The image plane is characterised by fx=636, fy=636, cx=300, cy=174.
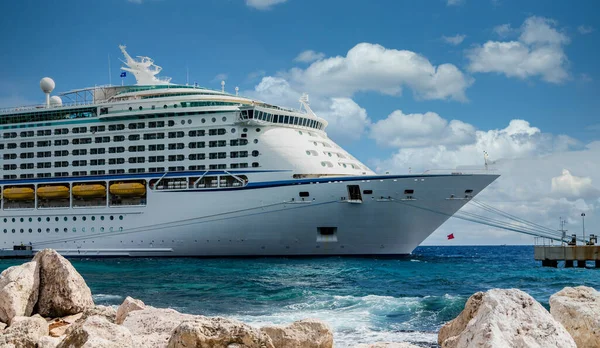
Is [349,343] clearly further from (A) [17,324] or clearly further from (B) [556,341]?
(B) [556,341]

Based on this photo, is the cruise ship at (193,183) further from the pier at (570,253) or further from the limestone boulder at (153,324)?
the limestone boulder at (153,324)

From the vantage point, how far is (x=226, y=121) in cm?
3650

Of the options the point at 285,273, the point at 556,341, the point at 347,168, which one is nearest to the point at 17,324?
the point at 556,341

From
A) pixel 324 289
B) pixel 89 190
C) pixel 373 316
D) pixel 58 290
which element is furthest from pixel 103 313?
pixel 89 190

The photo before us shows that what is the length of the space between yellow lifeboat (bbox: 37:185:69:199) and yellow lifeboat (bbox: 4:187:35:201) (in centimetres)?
93

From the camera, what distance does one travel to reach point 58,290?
10.8m

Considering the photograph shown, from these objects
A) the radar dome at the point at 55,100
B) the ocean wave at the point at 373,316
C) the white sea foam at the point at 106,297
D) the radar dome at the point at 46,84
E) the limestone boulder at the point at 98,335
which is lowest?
the ocean wave at the point at 373,316

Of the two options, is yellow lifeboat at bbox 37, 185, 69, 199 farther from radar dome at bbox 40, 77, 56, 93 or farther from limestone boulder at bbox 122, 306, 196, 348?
limestone boulder at bbox 122, 306, 196, 348

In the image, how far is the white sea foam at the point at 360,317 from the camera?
1234 cm

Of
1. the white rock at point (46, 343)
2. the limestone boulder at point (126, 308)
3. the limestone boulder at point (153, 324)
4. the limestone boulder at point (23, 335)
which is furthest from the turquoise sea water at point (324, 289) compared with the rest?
the white rock at point (46, 343)

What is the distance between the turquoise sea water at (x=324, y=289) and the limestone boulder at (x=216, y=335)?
19.8ft

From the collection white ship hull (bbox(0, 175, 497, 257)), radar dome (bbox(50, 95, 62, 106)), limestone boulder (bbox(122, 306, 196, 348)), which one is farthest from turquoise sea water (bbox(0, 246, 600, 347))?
radar dome (bbox(50, 95, 62, 106))

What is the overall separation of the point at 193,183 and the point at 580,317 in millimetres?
31531

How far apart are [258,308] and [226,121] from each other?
818 inches
